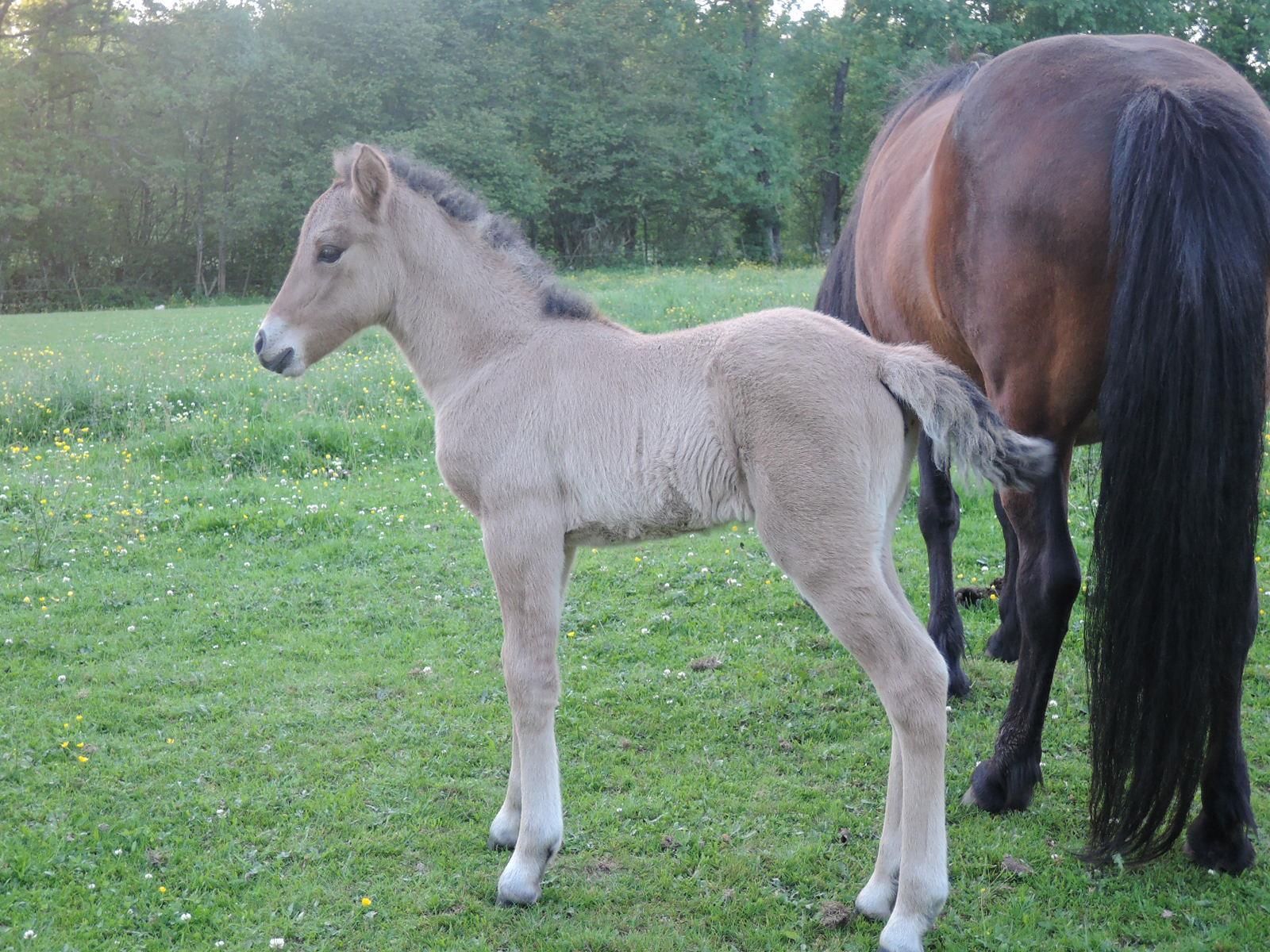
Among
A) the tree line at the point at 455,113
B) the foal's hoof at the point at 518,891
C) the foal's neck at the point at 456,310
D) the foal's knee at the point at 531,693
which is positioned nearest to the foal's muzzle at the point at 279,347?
the foal's neck at the point at 456,310

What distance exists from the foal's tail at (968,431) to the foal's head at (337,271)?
197 centimetres

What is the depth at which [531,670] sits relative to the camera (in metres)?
3.29

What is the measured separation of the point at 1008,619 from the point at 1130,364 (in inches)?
95.4

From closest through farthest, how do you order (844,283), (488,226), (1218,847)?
1. (1218,847)
2. (488,226)
3. (844,283)

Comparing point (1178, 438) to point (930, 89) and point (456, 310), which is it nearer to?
point (456, 310)

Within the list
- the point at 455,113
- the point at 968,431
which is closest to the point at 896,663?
the point at 968,431

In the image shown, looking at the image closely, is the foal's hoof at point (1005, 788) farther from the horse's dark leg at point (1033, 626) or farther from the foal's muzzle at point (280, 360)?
the foal's muzzle at point (280, 360)

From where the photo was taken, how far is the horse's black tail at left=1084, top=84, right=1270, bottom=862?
9.56 ft

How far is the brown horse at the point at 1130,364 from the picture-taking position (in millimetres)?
2926

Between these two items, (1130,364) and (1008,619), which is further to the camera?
(1008,619)

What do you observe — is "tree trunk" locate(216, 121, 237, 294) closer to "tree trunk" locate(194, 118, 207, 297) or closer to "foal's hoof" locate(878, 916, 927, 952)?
"tree trunk" locate(194, 118, 207, 297)

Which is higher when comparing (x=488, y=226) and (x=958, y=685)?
(x=488, y=226)

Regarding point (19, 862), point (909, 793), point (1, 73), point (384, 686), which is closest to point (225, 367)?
point (384, 686)

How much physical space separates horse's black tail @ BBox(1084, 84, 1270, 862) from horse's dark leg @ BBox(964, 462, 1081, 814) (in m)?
0.45
